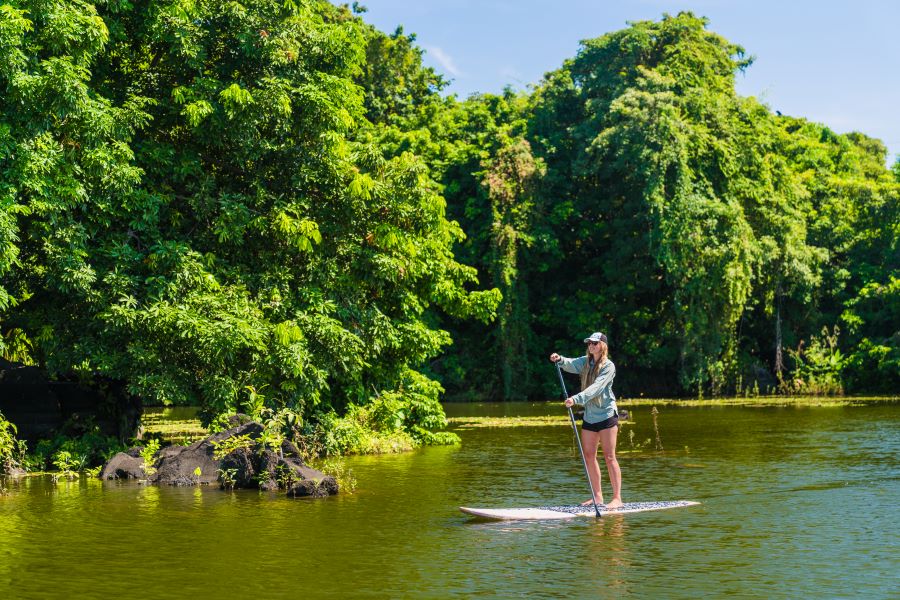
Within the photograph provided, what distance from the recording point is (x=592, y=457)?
13.4 meters

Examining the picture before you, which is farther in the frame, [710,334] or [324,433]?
[710,334]

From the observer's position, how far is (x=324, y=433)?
2153cm

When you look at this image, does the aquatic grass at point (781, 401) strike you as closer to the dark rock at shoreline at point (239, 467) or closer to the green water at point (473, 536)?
the green water at point (473, 536)

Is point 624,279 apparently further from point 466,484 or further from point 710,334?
point 466,484

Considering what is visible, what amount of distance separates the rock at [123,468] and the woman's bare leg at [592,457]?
819 cm

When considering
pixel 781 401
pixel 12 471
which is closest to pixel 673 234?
pixel 781 401

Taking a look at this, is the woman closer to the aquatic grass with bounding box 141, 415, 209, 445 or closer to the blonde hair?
the blonde hair

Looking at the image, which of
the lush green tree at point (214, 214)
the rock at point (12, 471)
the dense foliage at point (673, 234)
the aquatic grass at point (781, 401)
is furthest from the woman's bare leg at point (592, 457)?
the dense foliage at point (673, 234)

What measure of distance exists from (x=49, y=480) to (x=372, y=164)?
957cm

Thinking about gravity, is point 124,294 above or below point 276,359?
above

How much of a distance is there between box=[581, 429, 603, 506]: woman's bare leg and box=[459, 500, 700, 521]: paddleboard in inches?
6.1

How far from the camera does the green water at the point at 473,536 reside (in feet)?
30.1

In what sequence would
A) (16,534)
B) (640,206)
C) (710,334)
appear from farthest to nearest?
(640,206), (710,334), (16,534)

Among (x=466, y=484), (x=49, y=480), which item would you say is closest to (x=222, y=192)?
(x=49, y=480)
